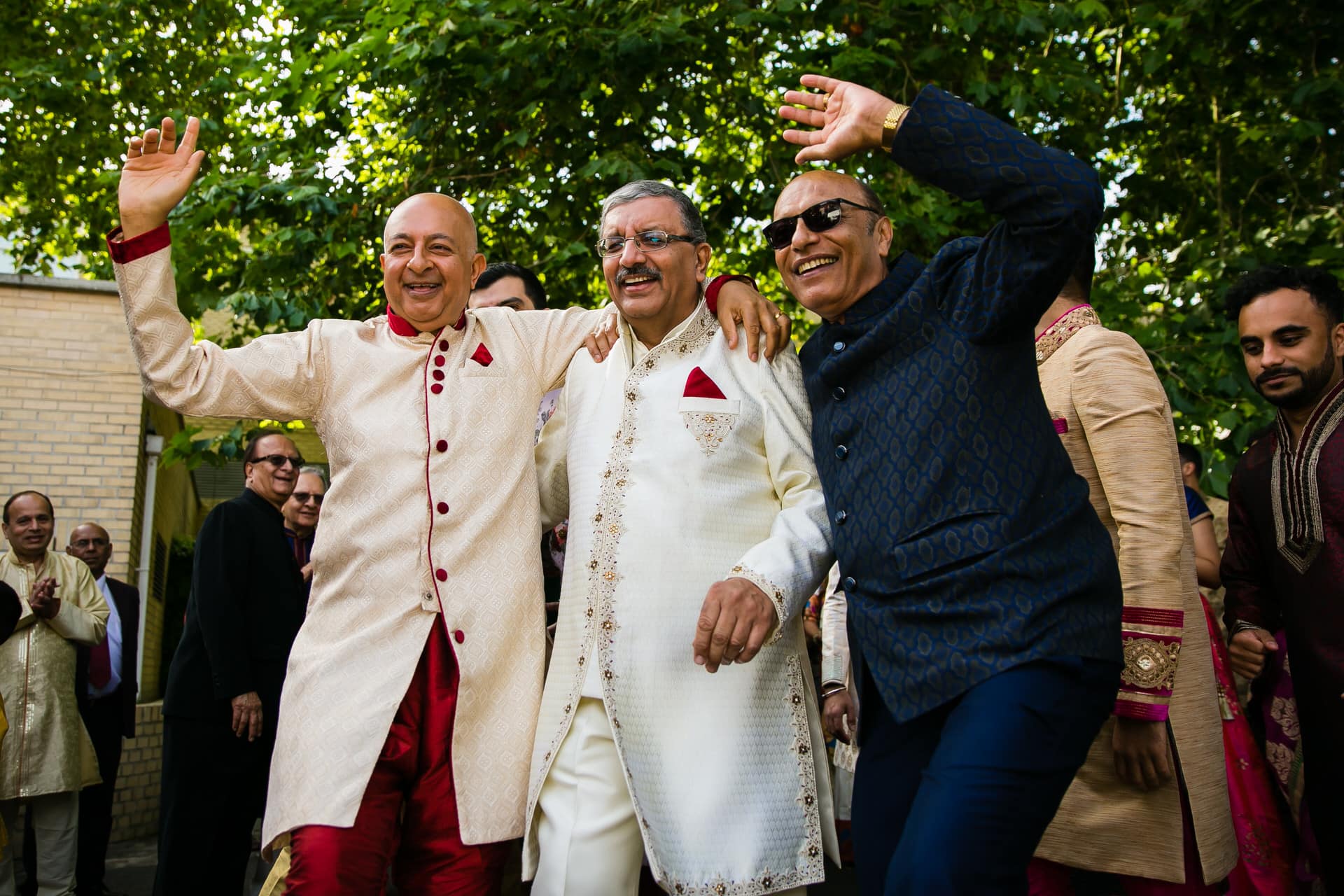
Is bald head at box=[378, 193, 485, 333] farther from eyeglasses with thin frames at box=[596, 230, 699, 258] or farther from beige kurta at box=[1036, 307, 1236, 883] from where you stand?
beige kurta at box=[1036, 307, 1236, 883]

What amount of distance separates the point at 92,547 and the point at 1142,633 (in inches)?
279

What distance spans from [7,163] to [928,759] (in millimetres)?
12543

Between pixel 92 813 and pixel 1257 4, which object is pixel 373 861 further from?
pixel 1257 4

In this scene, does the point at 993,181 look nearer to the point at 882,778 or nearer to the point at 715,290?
the point at 715,290

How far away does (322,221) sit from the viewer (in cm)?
788

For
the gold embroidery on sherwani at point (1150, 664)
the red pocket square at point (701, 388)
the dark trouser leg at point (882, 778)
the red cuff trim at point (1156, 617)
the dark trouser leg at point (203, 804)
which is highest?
the red pocket square at point (701, 388)

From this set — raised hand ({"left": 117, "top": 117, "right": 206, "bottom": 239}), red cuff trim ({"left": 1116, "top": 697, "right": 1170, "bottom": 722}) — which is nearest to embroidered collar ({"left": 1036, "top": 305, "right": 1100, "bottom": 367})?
red cuff trim ({"left": 1116, "top": 697, "right": 1170, "bottom": 722})

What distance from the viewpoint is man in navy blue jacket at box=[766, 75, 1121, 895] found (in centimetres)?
242

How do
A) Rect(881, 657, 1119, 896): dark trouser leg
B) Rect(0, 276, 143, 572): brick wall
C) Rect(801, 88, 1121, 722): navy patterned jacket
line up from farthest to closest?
Rect(0, 276, 143, 572): brick wall < Rect(801, 88, 1121, 722): navy patterned jacket < Rect(881, 657, 1119, 896): dark trouser leg

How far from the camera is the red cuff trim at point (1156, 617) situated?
3066 mm

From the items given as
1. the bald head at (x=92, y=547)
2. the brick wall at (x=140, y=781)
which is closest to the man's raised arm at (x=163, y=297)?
the bald head at (x=92, y=547)

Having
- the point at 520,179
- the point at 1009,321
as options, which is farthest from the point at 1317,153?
the point at 1009,321

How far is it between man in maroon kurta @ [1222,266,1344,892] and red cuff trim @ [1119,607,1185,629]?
3.14 feet

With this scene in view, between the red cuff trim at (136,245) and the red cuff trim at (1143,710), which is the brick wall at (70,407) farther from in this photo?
the red cuff trim at (1143,710)
